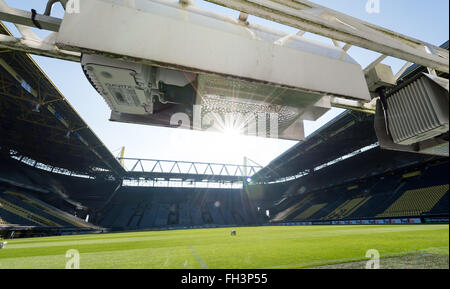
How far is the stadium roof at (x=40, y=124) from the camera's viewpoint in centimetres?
1283

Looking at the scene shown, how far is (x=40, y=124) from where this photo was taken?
1905cm

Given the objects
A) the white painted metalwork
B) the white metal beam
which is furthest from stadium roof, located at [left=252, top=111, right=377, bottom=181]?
the white painted metalwork

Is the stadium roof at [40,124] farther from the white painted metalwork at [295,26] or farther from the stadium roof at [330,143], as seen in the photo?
the stadium roof at [330,143]

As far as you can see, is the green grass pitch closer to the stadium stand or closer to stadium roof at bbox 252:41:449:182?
stadium roof at bbox 252:41:449:182

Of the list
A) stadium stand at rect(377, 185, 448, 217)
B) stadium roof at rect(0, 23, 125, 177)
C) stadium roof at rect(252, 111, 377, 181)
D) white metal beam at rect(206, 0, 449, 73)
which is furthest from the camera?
stadium roof at rect(252, 111, 377, 181)

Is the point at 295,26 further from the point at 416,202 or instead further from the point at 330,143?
the point at 330,143

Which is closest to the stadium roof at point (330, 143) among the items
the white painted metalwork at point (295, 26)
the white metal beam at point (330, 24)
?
the white metal beam at point (330, 24)

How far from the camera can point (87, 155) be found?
26922mm

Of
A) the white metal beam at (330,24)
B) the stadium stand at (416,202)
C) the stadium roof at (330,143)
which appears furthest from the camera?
the stadium roof at (330,143)

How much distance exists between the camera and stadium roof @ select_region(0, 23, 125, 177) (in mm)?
12827

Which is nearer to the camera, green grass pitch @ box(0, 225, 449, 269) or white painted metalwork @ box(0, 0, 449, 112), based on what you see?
white painted metalwork @ box(0, 0, 449, 112)

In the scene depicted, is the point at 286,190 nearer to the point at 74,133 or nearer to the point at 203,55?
the point at 74,133

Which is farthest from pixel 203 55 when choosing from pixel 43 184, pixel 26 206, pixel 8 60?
pixel 43 184

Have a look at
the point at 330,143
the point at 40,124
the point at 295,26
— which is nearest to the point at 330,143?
the point at 330,143
